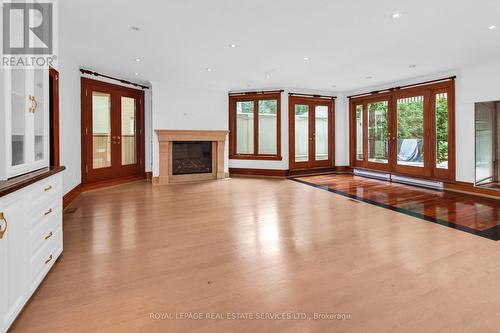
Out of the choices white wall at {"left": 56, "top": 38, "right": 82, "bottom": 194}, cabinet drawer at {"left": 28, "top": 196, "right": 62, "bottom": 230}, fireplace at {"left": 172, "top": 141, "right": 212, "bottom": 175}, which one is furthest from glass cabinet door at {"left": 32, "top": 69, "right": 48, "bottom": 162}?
fireplace at {"left": 172, "top": 141, "right": 212, "bottom": 175}

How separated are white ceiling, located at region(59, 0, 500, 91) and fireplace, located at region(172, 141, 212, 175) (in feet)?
6.00

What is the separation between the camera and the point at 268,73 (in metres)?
6.32

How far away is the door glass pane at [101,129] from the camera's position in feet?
20.0

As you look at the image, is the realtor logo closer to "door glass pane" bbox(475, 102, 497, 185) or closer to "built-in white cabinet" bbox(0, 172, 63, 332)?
"built-in white cabinet" bbox(0, 172, 63, 332)

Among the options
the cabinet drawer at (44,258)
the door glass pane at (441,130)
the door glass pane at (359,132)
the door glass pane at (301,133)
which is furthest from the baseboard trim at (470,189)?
the cabinet drawer at (44,258)

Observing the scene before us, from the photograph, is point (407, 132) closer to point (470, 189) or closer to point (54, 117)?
point (470, 189)

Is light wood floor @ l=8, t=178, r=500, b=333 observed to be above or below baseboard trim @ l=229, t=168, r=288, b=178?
below

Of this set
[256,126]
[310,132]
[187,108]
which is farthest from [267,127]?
[187,108]

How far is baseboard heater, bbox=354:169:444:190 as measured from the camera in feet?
21.0

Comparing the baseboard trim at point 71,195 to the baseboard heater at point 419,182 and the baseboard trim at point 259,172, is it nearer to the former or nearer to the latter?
the baseboard trim at point 259,172

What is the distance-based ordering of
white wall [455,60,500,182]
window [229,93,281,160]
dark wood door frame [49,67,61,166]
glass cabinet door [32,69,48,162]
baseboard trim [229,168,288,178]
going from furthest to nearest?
window [229,93,281,160]
baseboard trim [229,168,288,178]
white wall [455,60,500,182]
dark wood door frame [49,67,61,166]
glass cabinet door [32,69,48,162]

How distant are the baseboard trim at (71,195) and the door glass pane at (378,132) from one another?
7263 mm

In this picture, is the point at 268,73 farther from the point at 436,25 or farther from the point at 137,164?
the point at 137,164

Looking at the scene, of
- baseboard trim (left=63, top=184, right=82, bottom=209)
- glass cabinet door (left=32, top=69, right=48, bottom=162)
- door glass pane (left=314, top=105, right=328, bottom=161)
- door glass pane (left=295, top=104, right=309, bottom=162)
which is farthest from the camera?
door glass pane (left=314, top=105, right=328, bottom=161)
